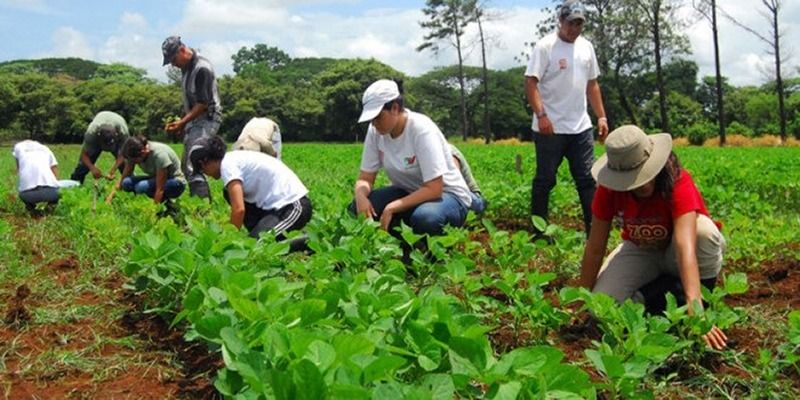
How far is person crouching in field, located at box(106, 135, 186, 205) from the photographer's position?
272 inches

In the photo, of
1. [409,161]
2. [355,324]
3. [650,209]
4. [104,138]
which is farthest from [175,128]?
[355,324]

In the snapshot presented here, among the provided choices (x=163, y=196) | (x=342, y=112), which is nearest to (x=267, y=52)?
(x=342, y=112)

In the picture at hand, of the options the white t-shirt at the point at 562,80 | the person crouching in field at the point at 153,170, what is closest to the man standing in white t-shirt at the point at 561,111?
the white t-shirt at the point at 562,80

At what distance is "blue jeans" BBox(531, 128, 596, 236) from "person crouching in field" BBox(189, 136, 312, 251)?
1586 millimetres

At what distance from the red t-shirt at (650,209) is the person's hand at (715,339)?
544mm

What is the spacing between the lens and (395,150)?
449cm

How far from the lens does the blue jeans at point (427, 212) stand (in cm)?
424

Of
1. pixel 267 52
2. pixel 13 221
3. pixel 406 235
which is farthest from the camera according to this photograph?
pixel 267 52

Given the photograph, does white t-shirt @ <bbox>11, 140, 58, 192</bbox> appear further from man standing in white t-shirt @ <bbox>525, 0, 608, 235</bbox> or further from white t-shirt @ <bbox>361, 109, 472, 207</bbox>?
man standing in white t-shirt @ <bbox>525, 0, 608, 235</bbox>

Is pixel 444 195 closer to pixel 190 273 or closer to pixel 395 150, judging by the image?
pixel 395 150

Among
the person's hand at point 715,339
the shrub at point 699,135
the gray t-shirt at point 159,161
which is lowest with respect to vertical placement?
the shrub at point 699,135

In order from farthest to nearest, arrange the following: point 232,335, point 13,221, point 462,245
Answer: point 13,221, point 462,245, point 232,335

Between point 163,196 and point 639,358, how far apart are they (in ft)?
20.1

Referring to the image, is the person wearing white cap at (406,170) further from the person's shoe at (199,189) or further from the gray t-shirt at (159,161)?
the gray t-shirt at (159,161)
